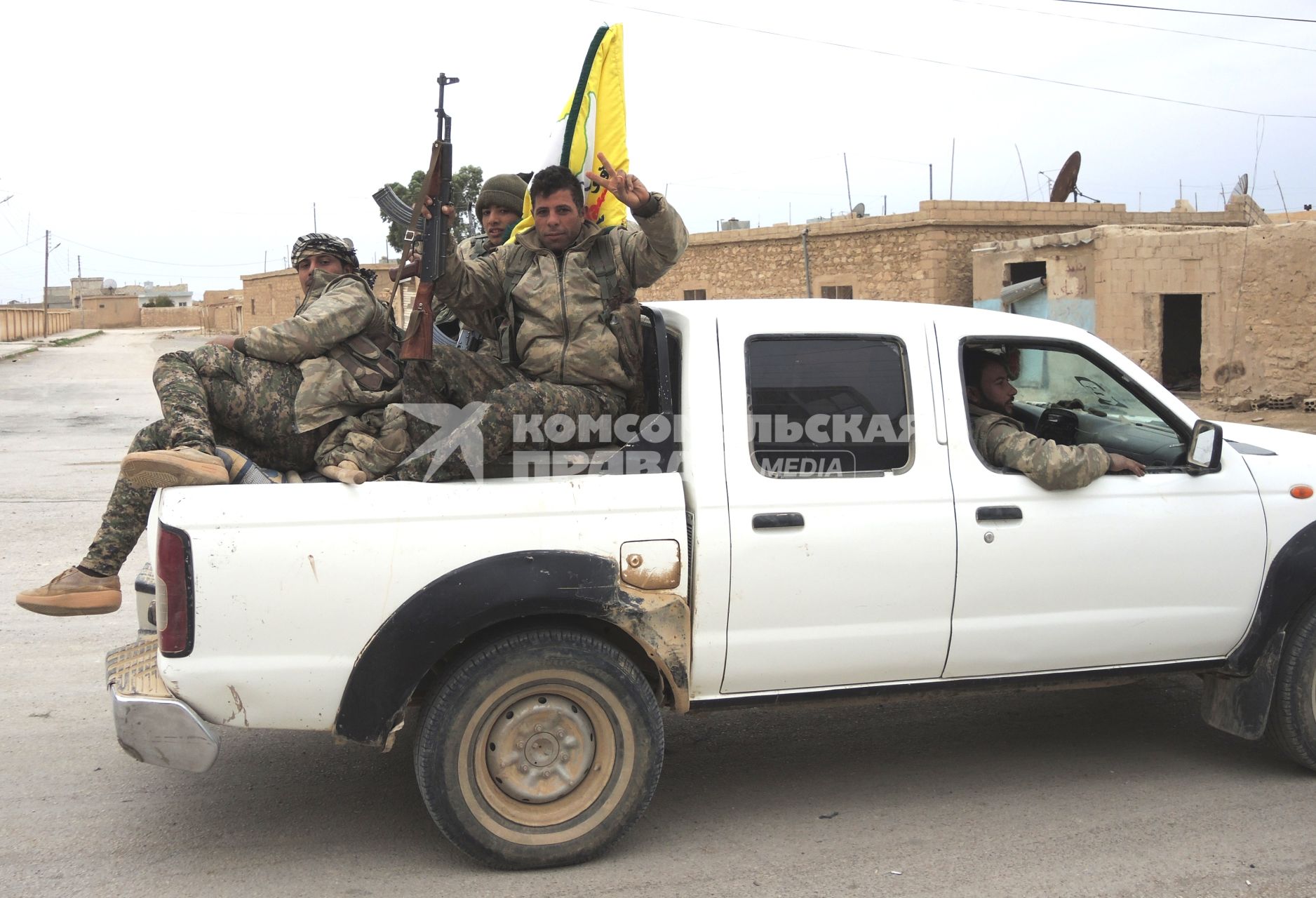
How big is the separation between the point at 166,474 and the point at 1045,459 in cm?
279

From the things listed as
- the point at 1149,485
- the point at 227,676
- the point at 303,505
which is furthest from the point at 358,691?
the point at 1149,485

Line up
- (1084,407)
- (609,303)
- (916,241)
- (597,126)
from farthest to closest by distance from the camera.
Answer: (916,241) < (597,126) < (1084,407) < (609,303)

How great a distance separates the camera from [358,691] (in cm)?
334

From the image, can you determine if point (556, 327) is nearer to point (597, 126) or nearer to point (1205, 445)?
point (597, 126)

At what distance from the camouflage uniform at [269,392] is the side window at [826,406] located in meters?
1.36

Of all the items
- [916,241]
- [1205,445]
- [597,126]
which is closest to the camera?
[1205,445]

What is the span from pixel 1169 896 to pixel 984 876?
0.52m

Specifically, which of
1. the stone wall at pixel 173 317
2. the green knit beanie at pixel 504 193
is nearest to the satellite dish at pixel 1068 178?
the green knit beanie at pixel 504 193

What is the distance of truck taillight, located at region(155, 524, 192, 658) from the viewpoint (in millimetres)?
3217

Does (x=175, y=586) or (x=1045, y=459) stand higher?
(x=1045, y=459)

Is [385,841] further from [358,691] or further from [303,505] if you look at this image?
[303,505]

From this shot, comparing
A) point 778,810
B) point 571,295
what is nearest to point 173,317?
point 571,295

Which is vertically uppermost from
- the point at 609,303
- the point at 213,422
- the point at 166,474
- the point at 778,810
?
the point at 609,303

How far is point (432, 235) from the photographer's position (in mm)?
3908
